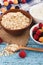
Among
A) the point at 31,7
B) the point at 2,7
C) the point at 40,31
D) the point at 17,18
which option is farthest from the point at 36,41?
the point at 2,7

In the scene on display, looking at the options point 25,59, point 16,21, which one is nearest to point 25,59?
point 25,59

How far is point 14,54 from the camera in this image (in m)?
0.80

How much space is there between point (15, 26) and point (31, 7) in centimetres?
20

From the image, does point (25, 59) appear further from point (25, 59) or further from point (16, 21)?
point (16, 21)

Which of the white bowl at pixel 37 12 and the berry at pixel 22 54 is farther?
the white bowl at pixel 37 12

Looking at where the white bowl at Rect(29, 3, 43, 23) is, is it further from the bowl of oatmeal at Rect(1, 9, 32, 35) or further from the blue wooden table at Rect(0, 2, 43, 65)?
the blue wooden table at Rect(0, 2, 43, 65)

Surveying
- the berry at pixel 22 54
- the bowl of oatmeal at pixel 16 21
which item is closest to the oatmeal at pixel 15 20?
the bowl of oatmeal at pixel 16 21

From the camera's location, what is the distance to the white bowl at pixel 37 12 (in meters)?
0.92

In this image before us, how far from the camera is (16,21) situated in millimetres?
880

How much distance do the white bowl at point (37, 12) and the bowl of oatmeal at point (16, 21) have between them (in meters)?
0.03

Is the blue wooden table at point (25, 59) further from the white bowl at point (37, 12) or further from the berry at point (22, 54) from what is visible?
the white bowl at point (37, 12)

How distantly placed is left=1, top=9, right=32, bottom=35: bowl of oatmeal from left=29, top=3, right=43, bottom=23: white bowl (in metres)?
0.03

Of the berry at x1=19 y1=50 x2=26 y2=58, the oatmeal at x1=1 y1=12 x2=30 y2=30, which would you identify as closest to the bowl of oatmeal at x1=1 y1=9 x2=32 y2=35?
the oatmeal at x1=1 y1=12 x2=30 y2=30

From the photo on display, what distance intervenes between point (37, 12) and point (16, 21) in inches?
5.6
